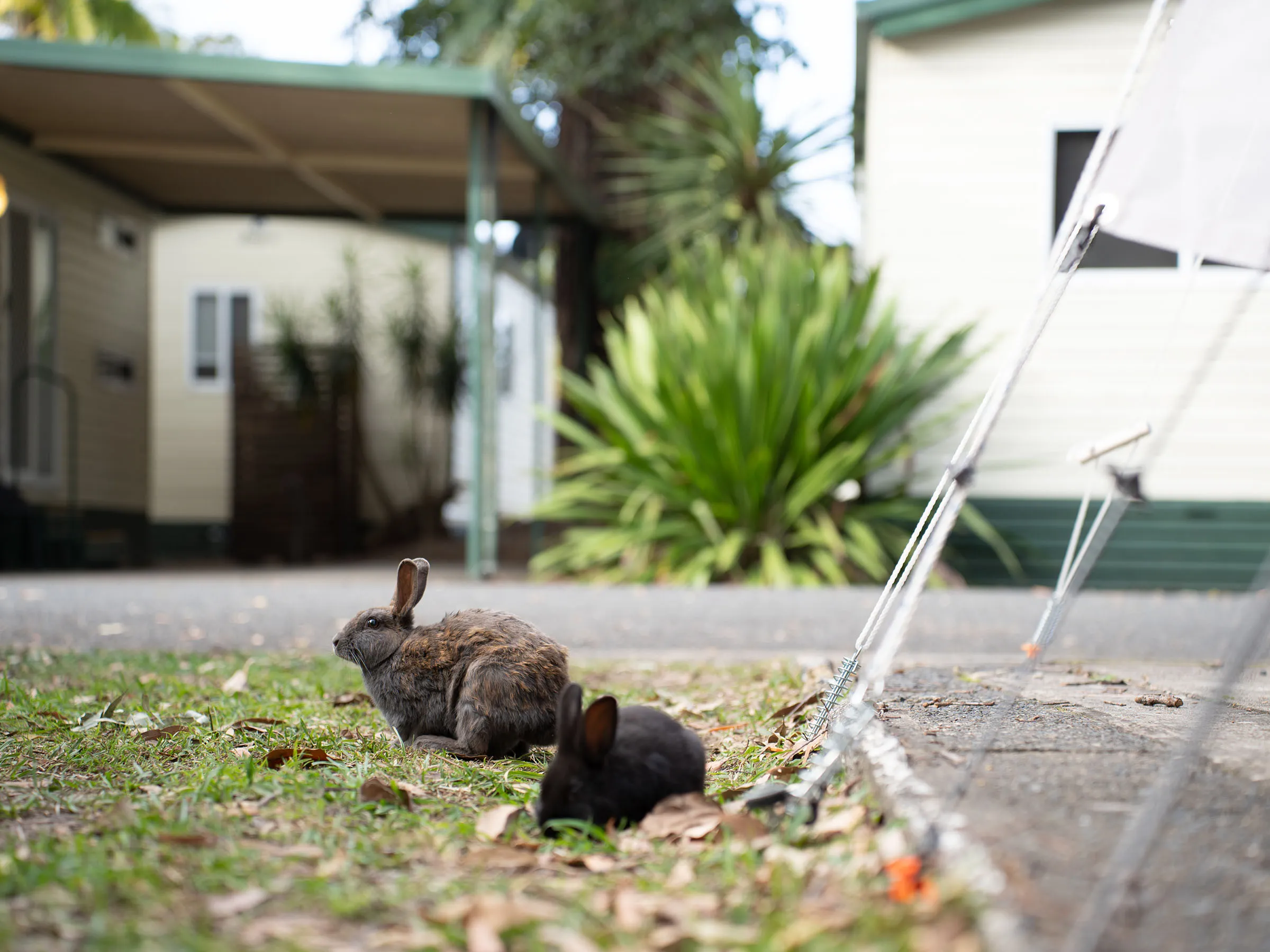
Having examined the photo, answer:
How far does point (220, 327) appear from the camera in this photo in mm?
19188

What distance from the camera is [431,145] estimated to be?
38.0 ft

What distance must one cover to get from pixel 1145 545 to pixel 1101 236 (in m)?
2.33

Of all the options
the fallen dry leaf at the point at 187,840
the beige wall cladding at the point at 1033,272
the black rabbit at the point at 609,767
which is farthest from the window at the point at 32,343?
the black rabbit at the point at 609,767

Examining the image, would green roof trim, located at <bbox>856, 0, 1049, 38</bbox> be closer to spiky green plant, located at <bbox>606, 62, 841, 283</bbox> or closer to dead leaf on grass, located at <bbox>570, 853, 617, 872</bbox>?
spiky green plant, located at <bbox>606, 62, 841, 283</bbox>

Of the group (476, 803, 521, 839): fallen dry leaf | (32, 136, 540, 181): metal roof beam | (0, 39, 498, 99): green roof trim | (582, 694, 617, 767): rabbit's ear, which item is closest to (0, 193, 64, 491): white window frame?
(32, 136, 540, 181): metal roof beam

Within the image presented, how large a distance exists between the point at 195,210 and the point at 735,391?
8.51 meters

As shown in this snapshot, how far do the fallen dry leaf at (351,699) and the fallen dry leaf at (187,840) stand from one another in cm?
165

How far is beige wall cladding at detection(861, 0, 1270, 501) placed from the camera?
31.1 ft

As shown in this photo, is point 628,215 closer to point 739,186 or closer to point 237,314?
point 739,186

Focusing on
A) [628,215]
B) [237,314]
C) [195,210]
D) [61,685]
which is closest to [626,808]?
[61,685]

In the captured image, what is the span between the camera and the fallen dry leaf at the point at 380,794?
2486 millimetres

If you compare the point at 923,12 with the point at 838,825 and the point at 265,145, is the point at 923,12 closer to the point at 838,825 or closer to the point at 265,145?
the point at 265,145

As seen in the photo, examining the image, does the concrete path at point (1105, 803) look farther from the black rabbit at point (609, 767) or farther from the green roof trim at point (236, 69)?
the green roof trim at point (236, 69)

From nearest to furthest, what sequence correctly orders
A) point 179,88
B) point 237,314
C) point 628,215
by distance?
point 179,88 < point 628,215 < point 237,314
